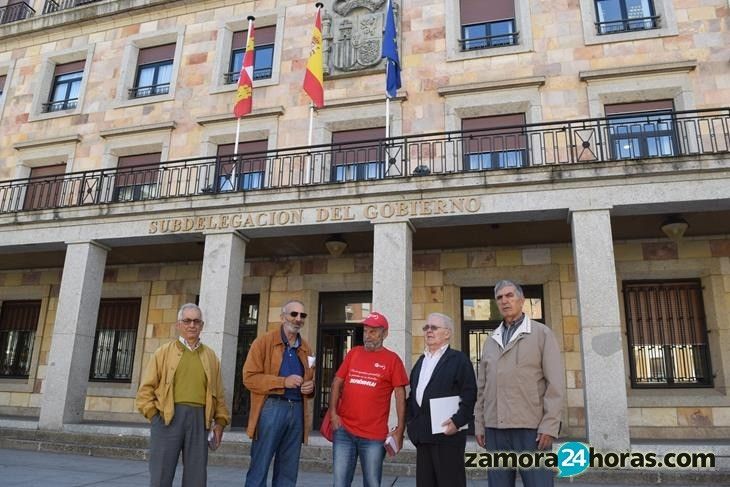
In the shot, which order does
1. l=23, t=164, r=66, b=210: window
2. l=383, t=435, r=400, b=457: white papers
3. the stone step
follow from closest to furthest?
l=383, t=435, r=400, b=457: white papers, the stone step, l=23, t=164, r=66, b=210: window

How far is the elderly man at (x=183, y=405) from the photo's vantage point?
13.7 ft

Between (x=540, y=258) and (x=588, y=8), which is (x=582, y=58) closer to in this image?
(x=588, y=8)

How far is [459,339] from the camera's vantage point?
11320 millimetres

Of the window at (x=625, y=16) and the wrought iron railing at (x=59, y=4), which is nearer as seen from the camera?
the window at (x=625, y=16)

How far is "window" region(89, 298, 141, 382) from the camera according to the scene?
13.4m

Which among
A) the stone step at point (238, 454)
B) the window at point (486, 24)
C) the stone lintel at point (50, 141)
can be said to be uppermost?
the window at point (486, 24)

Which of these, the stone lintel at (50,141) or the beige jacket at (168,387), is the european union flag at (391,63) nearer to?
the beige jacket at (168,387)

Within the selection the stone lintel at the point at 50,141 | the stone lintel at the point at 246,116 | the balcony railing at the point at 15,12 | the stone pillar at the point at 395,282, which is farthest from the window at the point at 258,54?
the balcony railing at the point at 15,12

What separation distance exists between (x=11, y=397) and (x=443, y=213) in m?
12.3

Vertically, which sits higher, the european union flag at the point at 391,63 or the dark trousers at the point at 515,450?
the european union flag at the point at 391,63

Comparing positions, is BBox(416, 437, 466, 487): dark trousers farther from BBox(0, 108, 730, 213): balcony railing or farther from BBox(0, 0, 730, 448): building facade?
BBox(0, 108, 730, 213): balcony railing

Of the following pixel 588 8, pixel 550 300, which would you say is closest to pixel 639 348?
pixel 550 300

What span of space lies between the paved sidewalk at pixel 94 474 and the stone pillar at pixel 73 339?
146 cm

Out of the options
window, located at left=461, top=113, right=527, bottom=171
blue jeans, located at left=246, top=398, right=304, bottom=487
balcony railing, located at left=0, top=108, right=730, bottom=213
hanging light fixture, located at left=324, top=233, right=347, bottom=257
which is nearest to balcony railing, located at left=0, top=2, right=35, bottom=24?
balcony railing, located at left=0, top=108, right=730, bottom=213
